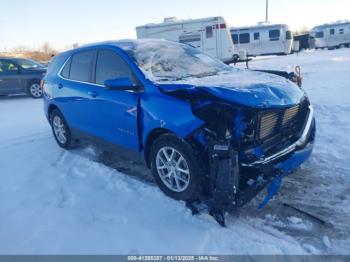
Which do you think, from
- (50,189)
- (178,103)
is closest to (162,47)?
(178,103)

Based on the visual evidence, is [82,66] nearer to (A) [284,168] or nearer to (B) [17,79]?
(A) [284,168]

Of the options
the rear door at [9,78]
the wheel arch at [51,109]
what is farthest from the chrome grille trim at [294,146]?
the rear door at [9,78]

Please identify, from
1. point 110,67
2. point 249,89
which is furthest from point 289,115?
point 110,67

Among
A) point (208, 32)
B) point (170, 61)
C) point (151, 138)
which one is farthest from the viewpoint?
point (208, 32)

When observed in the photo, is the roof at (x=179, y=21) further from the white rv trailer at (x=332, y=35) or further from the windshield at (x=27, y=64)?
the white rv trailer at (x=332, y=35)

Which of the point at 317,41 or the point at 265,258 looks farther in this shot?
the point at 317,41

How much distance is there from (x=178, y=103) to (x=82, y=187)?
72.8 inches

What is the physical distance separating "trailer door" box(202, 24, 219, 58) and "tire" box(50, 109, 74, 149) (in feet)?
47.7

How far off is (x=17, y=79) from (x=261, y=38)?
67.8 feet

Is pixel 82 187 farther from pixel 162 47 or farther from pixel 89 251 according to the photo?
pixel 162 47

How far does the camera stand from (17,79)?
1309cm

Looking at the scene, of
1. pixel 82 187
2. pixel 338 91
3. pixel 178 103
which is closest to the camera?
pixel 178 103

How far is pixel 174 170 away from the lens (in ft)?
12.5

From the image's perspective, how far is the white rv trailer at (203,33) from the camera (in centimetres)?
1961
